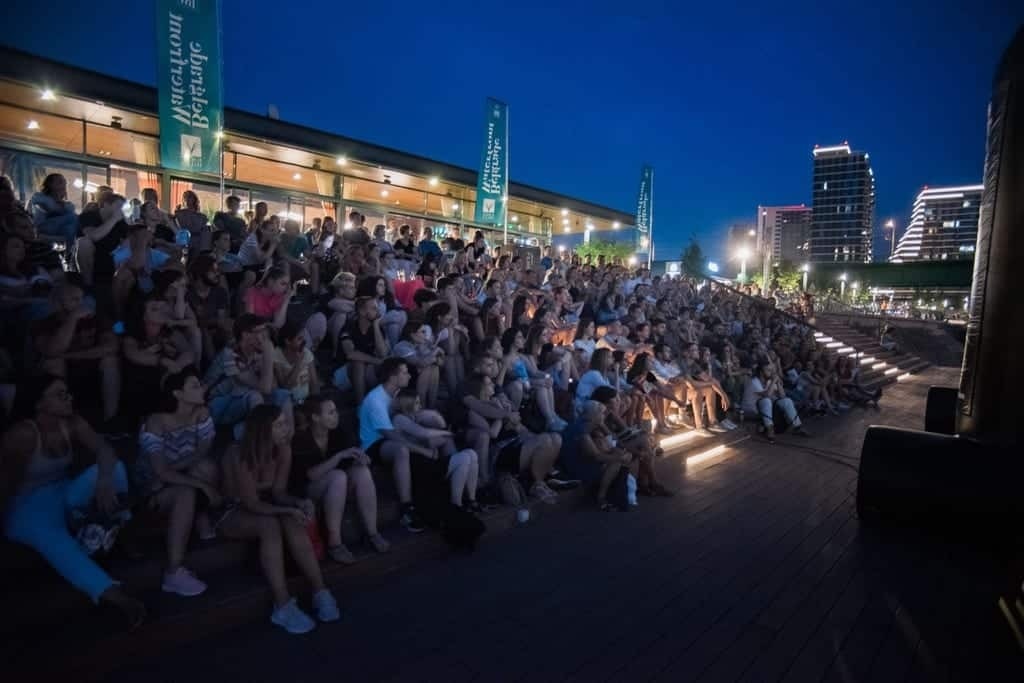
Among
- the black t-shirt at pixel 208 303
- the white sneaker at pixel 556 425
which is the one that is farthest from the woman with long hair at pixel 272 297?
the white sneaker at pixel 556 425

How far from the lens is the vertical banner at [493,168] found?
1464cm

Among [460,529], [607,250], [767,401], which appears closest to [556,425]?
[460,529]

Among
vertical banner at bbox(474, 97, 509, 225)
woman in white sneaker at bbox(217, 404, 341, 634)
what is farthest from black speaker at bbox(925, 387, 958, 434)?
vertical banner at bbox(474, 97, 509, 225)

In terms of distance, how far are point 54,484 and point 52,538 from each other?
335 mm

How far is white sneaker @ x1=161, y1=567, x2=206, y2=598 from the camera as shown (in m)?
3.13

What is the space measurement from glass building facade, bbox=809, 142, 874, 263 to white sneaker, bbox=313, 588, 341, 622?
15481cm

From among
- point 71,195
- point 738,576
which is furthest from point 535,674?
point 71,195

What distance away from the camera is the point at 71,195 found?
441 inches

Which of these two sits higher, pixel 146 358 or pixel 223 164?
pixel 223 164

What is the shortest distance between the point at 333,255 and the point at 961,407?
8.12 m

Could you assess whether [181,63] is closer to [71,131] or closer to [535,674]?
[71,131]

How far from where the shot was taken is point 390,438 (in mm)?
4406

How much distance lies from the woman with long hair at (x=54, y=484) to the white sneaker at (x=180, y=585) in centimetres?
22

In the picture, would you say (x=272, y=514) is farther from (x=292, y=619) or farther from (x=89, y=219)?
(x=89, y=219)
